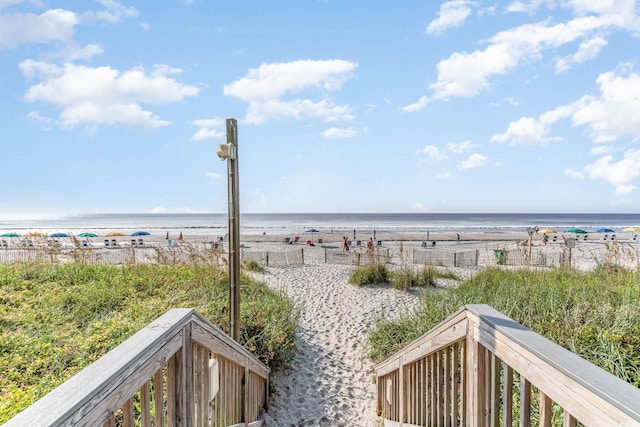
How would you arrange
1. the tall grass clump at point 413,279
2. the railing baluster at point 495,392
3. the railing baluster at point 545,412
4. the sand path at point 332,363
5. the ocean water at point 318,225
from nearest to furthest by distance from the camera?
the railing baluster at point 545,412 < the railing baluster at point 495,392 < the sand path at point 332,363 < the tall grass clump at point 413,279 < the ocean water at point 318,225

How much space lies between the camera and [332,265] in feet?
45.9

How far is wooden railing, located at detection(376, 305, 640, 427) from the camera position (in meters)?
0.95

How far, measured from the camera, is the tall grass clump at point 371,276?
1011 centimetres

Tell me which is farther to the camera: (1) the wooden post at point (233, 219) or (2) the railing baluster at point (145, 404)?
(1) the wooden post at point (233, 219)

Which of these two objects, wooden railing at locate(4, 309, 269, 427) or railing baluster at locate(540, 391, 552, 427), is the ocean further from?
railing baluster at locate(540, 391, 552, 427)

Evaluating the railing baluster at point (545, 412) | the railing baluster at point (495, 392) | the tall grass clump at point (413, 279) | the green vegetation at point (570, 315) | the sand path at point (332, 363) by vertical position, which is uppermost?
the railing baluster at point (545, 412)

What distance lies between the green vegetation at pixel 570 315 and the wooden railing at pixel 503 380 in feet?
3.64

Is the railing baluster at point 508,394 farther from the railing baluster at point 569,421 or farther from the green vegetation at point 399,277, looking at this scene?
the green vegetation at point 399,277

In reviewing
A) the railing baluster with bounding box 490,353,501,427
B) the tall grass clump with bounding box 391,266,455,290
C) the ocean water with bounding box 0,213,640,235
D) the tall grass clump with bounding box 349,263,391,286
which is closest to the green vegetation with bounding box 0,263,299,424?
the railing baluster with bounding box 490,353,501,427

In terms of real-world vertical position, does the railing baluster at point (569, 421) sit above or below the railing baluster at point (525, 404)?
above

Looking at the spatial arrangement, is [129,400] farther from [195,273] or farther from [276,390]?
[195,273]

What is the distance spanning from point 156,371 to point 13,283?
22.7 feet

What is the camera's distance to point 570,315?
4320mm

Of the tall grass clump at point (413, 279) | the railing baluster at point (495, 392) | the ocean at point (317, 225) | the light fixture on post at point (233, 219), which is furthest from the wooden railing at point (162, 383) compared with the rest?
the ocean at point (317, 225)
